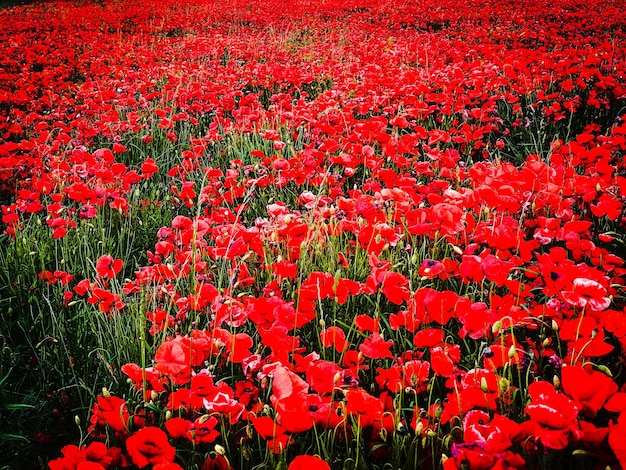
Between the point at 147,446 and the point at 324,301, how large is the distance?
1062 millimetres

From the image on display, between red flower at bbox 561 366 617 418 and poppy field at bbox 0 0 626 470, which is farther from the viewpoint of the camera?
poppy field at bbox 0 0 626 470

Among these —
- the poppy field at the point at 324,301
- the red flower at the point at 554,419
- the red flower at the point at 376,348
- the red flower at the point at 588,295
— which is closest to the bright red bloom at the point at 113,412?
the poppy field at the point at 324,301

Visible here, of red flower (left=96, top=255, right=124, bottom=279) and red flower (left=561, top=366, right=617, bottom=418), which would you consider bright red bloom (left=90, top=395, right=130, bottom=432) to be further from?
red flower (left=561, top=366, right=617, bottom=418)

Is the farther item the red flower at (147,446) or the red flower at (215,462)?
the red flower at (215,462)

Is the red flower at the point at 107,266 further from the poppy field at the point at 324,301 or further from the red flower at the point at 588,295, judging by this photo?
the red flower at the point at 588,295

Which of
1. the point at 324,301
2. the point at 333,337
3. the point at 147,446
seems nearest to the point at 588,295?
the point at 333,337

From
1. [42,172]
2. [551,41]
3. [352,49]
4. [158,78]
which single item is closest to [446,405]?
[42,172]

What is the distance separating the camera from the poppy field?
128cm

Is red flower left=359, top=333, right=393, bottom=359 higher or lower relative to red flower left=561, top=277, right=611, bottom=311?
lower

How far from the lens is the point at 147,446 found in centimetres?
113

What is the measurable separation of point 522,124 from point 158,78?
451 centimetres

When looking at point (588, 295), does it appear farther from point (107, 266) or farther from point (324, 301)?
point (107, 266)

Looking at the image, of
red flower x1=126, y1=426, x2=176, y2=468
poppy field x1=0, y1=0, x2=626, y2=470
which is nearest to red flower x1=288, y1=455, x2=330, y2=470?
poppy field x1=0, y1=0, x2=626, y2=470

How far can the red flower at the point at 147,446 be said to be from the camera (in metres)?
1.12
